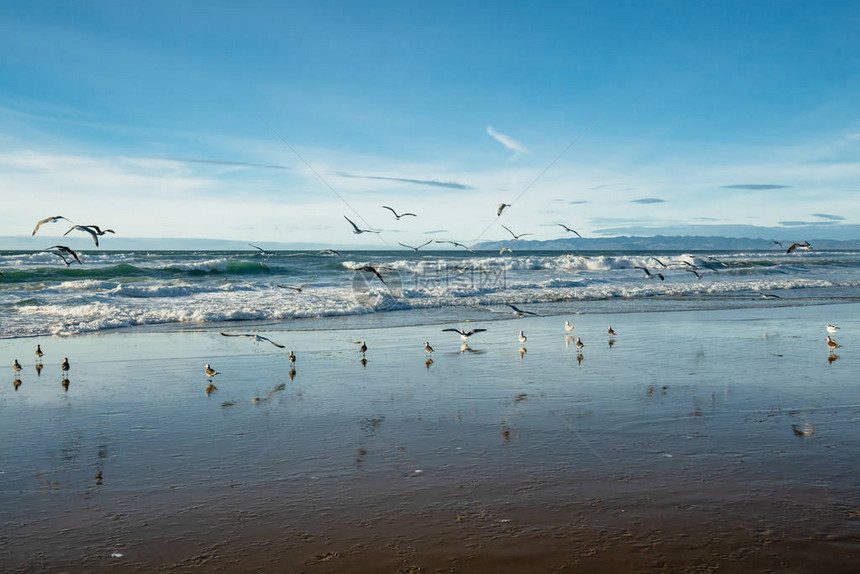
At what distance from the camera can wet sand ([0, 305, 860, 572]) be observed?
4.47 meters

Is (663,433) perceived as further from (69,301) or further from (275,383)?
(69,301)

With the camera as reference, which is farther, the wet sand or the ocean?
the ocean

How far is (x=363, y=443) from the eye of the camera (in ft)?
22.1

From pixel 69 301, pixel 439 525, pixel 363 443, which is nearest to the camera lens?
pixel 439 525

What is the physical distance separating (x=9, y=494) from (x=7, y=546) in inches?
44.7

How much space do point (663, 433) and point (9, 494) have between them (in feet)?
21.6

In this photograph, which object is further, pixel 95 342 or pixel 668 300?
pixel 668 300

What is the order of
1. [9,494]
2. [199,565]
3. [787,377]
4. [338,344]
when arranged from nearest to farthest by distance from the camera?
1. [199,565]
2. [9,494]
3. [787,377]
4. [338,344]

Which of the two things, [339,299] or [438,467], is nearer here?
[438,467]

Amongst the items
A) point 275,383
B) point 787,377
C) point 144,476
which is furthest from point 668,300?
point 144,476

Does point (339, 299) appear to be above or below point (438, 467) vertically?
above

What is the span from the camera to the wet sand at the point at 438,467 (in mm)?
4469

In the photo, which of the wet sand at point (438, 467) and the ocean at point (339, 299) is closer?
the wet sand at point (438, 467)

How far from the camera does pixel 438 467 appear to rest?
5977 mm
